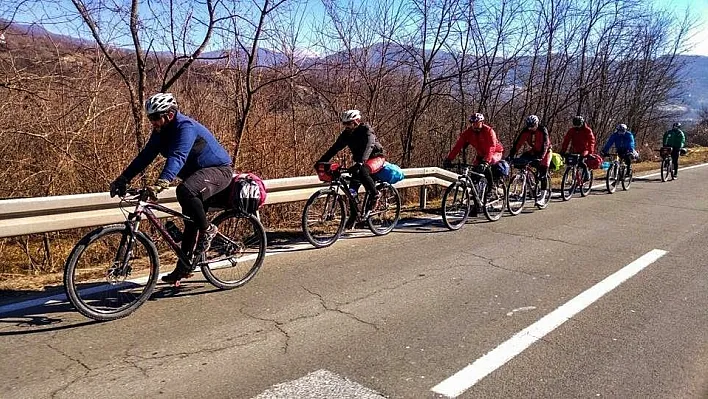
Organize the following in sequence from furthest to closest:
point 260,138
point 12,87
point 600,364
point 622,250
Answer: point 260,138
point 622,250
point 12,87
point 600,364

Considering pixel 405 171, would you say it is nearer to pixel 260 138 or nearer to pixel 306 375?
pixel 260 138

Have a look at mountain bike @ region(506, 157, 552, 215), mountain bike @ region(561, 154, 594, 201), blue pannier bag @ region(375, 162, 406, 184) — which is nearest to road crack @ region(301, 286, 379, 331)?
blue pannier bag @ region(375, 162, 406, 184)

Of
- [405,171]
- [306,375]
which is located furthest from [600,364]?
[405,171]

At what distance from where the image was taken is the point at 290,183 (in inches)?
308

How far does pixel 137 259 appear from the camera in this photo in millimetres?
5062

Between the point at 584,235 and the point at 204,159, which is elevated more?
the point at 204,159

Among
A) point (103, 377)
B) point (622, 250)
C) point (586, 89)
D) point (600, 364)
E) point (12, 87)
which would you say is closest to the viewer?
point (103, 377)

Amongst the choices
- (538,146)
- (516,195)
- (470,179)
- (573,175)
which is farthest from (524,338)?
(573,175)

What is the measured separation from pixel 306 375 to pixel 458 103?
13.5m

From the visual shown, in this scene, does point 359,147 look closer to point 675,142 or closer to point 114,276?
point 114,276

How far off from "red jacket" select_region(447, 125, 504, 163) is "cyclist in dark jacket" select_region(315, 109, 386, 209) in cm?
223

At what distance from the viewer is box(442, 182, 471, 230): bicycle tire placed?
28.6ft

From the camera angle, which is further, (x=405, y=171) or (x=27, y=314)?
(x=405, y=171)

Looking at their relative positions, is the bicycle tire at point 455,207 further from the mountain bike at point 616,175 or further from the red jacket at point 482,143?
the mountain bike at point 616,175
